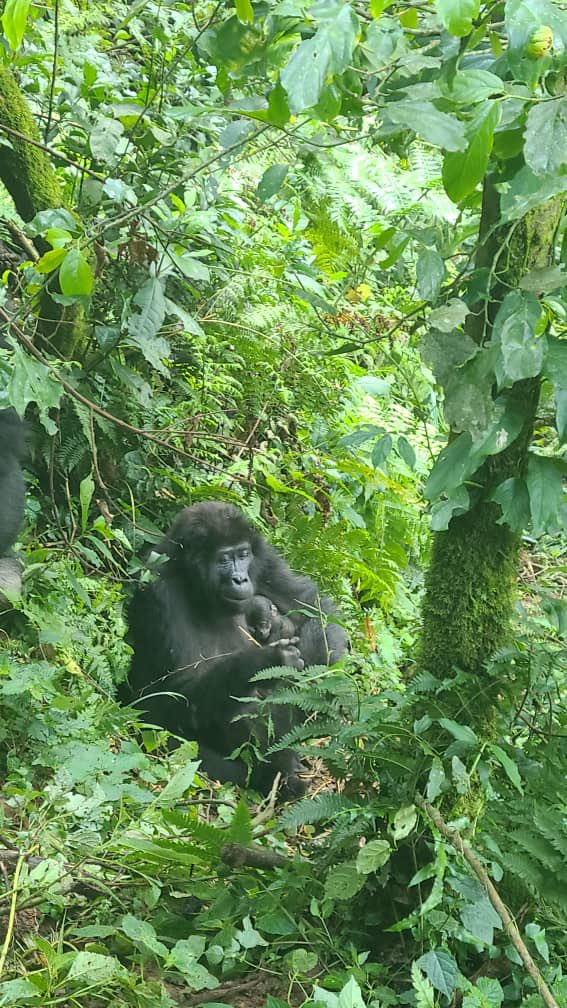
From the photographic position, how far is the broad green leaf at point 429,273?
6.21ft

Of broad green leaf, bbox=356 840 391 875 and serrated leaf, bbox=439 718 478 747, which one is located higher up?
serrated leaf, bbox=439 718 478 747

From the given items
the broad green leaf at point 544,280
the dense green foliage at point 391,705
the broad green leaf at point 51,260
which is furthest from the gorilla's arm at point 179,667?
the broad green leaf at point 544,280

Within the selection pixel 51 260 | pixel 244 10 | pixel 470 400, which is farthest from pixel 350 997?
pixel 51 260

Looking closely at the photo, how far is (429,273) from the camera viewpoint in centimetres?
189

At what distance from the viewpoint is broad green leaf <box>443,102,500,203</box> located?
4.47ft

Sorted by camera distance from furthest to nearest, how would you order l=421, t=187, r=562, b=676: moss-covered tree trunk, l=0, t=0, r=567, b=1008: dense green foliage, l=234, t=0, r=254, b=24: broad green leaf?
1. l=421, t=187, r=562, b=676: moss-covered tree trunk
2. l=234, t=0, r=254, b=24: broad green leaf
3. l=0, t=0, r=567, b=1008: dense green foliage

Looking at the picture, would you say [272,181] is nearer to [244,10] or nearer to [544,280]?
[244,10]

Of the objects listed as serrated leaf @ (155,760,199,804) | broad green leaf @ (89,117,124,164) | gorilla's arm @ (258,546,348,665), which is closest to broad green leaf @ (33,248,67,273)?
broad green leaf @ (89,117,124,164)

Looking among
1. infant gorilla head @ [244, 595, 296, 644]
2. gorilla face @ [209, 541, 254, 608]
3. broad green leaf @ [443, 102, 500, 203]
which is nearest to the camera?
broad green leaf @ [443, 102, 500, 203]

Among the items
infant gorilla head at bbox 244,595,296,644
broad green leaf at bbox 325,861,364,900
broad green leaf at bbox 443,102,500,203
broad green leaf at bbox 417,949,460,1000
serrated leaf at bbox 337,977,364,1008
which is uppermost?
broad green leaf at bbox 443,102,500,203

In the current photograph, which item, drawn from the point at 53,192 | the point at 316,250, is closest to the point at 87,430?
the point at 53,192

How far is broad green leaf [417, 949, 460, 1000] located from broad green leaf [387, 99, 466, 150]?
4.42ft

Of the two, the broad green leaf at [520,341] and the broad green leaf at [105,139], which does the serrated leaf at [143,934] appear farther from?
the broad green leaf at [105,139]

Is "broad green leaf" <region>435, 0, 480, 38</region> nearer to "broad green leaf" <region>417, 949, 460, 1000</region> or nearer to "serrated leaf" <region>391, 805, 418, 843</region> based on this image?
"serrated leaf" <region>391, 805, 418, 843</region>
